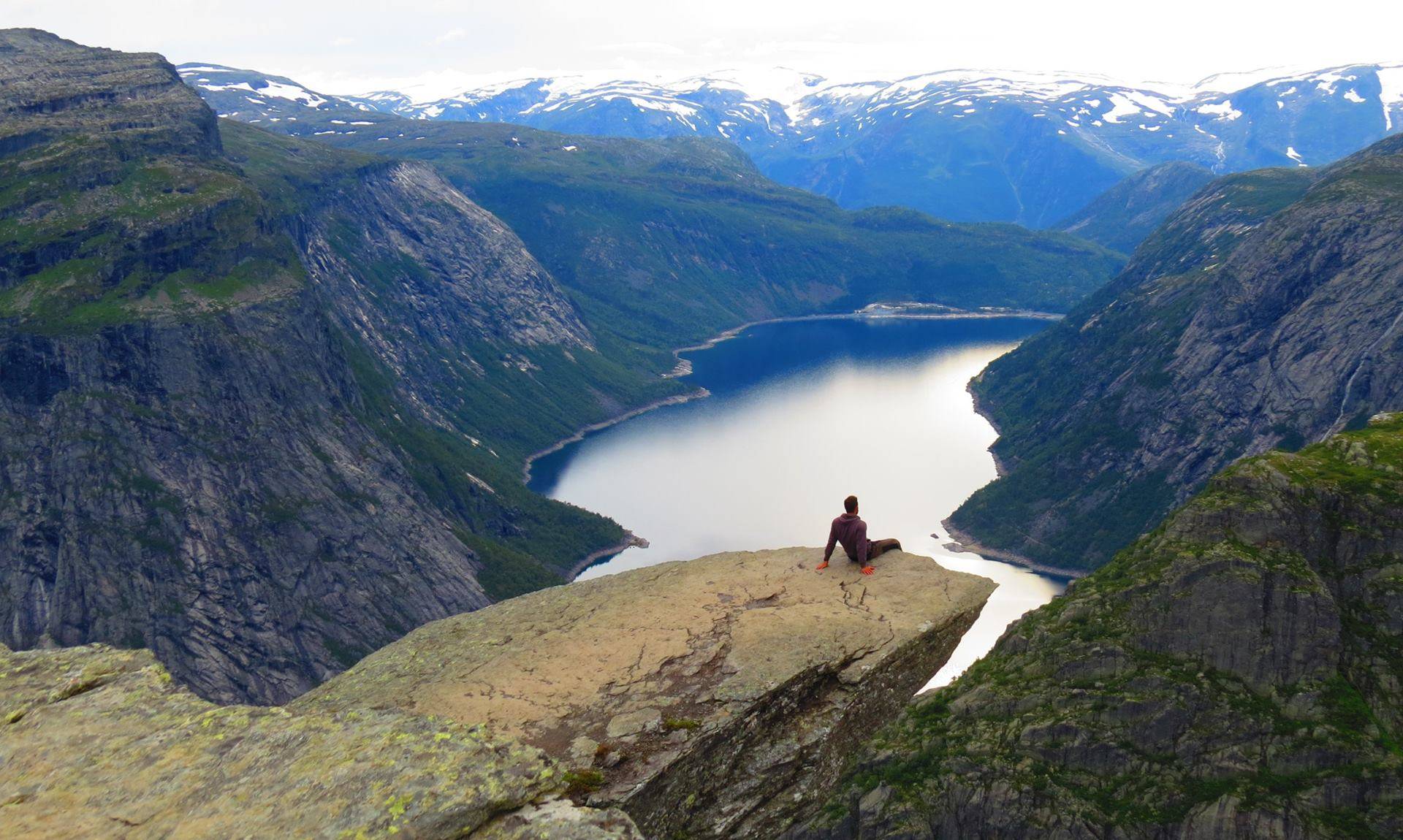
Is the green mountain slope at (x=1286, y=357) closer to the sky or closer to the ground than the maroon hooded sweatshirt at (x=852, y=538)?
closer to the ground

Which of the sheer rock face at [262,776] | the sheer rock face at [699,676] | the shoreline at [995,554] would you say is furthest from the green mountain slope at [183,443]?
the sheer rock face at [262,776]

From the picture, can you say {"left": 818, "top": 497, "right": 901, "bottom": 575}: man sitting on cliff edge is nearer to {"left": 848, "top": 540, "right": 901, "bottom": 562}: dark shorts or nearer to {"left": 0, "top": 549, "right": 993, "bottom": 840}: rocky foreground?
{"left": 848, "top": 540, "right": 901, "bottom": 562}: dark shorts

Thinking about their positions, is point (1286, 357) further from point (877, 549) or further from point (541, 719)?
point (541, 719)

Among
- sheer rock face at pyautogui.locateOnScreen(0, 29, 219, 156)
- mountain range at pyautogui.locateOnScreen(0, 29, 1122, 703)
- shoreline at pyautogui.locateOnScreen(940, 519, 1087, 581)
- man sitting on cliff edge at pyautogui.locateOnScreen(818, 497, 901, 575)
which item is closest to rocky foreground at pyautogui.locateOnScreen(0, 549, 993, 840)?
man sitting on cliff edge at pyautogui.locateOnScreen(818, 497, 901, 575)

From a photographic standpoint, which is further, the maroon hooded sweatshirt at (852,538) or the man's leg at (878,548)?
the man's leg at (878,548)

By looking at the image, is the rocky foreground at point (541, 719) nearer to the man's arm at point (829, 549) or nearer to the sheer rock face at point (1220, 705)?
the man's arm at point (829, 549)

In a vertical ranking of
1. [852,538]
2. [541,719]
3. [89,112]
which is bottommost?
[541,719]

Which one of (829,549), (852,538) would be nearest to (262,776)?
(829,549)

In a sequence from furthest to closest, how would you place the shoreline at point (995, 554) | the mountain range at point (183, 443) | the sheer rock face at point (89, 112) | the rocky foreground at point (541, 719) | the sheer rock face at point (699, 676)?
the shoreline at point (995, 554), the sheer rock face at point (89, 112), the mountain range at point (183, 443), the sheer rock face at point (699, 676), the rocky foreground at point (541, 719)
